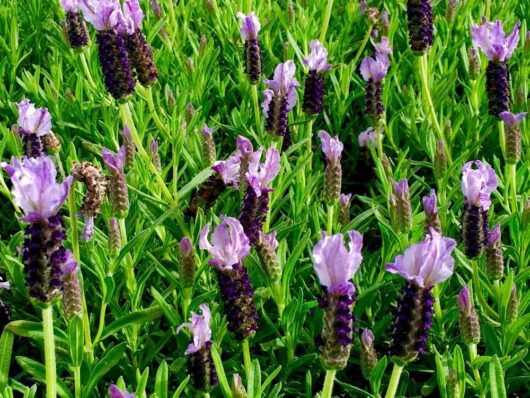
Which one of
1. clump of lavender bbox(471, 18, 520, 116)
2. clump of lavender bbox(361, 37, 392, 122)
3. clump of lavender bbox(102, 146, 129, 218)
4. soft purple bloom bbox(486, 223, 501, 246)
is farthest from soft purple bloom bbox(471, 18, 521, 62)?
clump of lavender bbox(102, 146, 129, 218)

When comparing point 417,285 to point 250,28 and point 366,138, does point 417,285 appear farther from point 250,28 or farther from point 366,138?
point 366,138

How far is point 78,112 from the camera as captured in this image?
120 inches

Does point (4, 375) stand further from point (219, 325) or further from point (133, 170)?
point (133, 170)

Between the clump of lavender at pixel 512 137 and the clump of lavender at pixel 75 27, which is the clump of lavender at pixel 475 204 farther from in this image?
A: the clump of lavender at pixel 75 27

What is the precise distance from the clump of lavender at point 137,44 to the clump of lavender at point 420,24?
873 mm

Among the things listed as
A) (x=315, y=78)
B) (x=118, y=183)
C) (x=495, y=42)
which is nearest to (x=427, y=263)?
(x=118, y=183)

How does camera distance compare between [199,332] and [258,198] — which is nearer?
[199,332]

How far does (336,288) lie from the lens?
4.17 ft

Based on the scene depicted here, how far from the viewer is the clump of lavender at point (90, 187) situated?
171 centimetres

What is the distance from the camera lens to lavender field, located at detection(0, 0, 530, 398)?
62.6 inches

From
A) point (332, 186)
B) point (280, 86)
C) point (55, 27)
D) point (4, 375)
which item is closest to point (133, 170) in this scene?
point (280, 86)

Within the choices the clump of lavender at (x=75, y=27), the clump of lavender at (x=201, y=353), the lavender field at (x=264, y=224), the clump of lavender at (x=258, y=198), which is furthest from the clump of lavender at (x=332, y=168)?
the clump of lavender at (x=75, y=27)

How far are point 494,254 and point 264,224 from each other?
628 mm

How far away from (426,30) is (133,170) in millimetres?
1070
